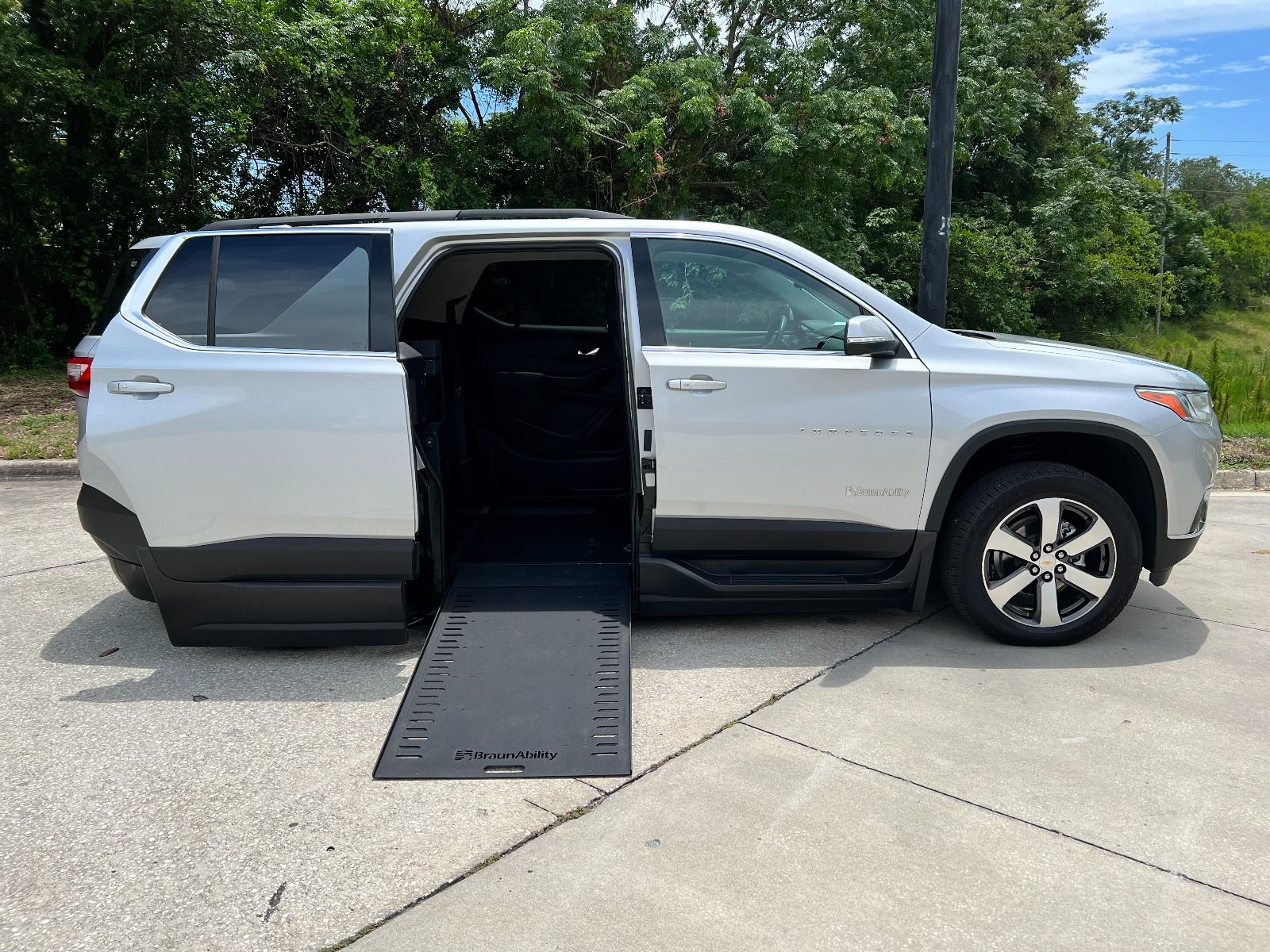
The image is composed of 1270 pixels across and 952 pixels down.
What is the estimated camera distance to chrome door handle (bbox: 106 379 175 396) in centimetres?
413

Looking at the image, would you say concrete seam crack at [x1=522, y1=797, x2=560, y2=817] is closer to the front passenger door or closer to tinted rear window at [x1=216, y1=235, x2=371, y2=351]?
the front passenger door

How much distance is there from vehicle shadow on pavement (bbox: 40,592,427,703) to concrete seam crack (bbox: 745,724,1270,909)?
1.66 metres

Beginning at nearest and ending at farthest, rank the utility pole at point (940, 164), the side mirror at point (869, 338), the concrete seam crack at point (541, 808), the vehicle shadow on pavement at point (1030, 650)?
the concrete seam crack at point (541, 808), the side mirror at point (869, 338), the vehicle shadow on pavement at point (1030, 650), the utility pole at point (940, 164)

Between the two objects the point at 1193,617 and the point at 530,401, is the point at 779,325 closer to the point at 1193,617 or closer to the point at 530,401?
the point at 530,401

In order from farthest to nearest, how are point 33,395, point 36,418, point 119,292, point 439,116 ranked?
point 439,116
point 33,395
point 36,418
point 119,292

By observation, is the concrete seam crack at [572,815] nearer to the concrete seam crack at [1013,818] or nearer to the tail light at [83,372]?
the concrete seam crack at [1013,818]


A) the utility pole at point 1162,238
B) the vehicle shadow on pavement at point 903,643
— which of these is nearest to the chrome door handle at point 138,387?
the vehicle shadow on pavement at point 903,643

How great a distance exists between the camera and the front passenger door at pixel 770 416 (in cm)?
421

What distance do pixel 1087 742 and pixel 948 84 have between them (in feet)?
14.3

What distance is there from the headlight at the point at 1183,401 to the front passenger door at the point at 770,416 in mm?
1007

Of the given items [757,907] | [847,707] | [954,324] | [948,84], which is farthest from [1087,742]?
[954,324]

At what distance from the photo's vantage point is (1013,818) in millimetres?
3018

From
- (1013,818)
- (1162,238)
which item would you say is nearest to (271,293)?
(1013,818)

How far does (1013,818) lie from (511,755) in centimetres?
165
